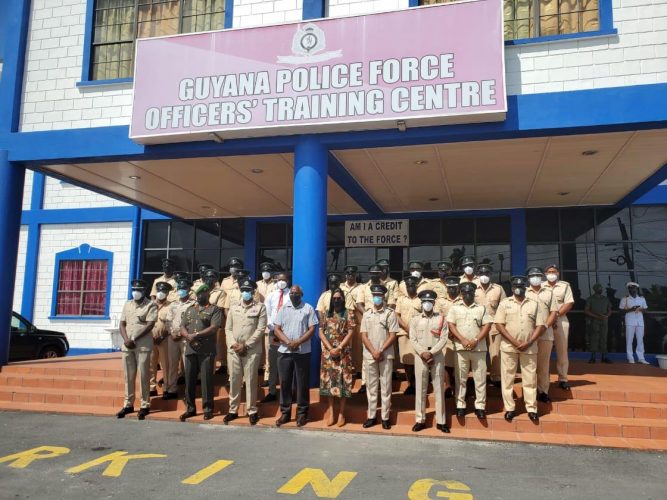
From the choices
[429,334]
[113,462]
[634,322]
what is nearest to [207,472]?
[113,462]

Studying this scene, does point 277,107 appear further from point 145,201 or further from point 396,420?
point 145,201

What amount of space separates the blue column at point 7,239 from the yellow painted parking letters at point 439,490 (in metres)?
7.99

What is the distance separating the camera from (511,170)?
952cm

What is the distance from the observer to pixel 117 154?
870 centimetres

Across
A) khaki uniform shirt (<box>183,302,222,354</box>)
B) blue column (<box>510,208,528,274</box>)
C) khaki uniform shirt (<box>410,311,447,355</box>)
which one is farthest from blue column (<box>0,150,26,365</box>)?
blue column (<box>510,208,528,274</box>)

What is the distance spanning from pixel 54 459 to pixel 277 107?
542 centimetres

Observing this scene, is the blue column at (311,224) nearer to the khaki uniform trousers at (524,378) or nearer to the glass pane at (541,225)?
A: the khaki uniform trousers at (524,378)

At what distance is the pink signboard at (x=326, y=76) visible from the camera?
23.7 feet

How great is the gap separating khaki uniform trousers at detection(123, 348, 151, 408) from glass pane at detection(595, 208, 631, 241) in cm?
1016

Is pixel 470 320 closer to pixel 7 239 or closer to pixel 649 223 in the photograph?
pixel 649 223

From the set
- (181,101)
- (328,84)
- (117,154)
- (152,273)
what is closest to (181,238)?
(152,273)

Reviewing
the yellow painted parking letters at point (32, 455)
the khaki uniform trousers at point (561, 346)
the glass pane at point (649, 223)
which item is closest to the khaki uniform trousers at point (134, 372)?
the yellow painted parking letters at point (32, 455)

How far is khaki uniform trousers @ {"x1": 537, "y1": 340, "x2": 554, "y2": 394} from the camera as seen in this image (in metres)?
6.78

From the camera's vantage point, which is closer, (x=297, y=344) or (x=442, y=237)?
(x=297, y=344)
